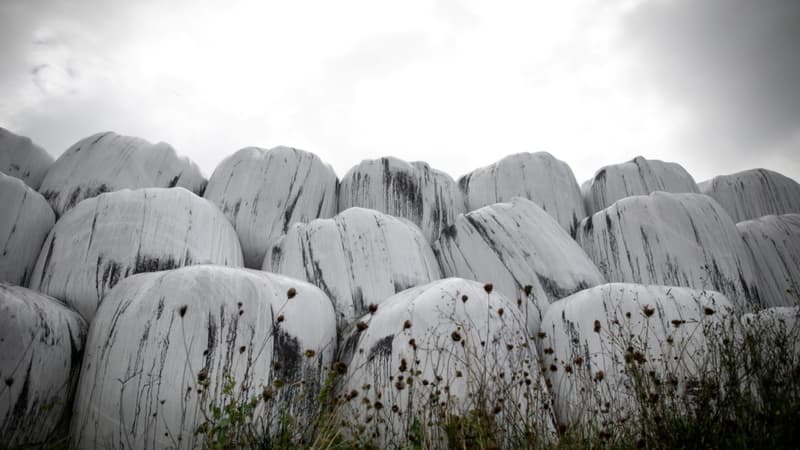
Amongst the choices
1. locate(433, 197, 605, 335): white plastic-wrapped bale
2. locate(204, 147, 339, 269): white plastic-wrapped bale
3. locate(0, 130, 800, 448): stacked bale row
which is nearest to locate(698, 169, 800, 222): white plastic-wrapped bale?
locate(0, 130, 800, 448): stacked bale row

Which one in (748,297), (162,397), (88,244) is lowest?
(162,397)

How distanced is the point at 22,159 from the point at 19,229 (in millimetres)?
1018

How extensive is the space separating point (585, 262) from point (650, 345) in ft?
2.75

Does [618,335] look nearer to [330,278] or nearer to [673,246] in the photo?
[673,246]

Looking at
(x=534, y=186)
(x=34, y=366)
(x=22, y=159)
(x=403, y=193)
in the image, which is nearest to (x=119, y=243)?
(x=34, y=366)

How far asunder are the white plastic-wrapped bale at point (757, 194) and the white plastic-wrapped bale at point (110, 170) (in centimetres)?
371

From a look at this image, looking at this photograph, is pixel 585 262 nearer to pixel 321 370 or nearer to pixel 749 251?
pixel 749 251

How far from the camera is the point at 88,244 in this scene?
6.92 feet

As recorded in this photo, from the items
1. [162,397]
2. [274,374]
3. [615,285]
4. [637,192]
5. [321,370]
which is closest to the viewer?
[162,397]

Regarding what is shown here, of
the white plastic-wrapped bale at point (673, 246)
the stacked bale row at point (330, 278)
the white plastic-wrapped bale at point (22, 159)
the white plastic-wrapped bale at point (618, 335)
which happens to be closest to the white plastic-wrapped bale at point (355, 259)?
the stacked bale row at point (330, 278)

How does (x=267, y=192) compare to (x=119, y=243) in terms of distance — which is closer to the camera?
(x=119, y=243)

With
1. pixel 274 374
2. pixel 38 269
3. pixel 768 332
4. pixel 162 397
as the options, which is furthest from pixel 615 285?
pixel 38 269

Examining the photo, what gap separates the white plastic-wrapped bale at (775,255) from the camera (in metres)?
2.54

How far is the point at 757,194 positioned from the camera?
3.26 meters
